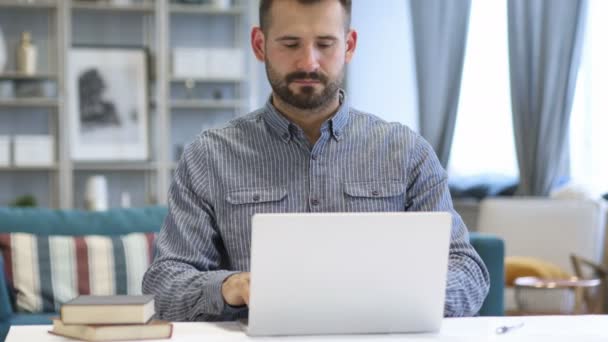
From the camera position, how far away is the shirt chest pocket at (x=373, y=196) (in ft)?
7.09

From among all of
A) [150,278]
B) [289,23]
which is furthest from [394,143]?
[150,278]

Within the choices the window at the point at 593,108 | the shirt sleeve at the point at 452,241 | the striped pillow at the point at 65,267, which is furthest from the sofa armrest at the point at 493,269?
the window at the point at 593,108

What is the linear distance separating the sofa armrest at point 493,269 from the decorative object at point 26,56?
12.4ft

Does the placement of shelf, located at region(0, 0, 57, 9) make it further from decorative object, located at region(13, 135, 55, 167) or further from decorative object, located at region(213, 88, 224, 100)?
decorative object, located at region(213, 88, 224, 100)

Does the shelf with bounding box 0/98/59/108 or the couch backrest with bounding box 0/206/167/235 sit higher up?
the shelf with bounding box 0/98/59/108

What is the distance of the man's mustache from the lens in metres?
2.04

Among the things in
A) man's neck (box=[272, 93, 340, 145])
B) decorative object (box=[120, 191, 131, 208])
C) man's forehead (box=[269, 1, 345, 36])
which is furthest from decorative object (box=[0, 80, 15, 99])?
man's forehead (box=[269, 1, 345, 36])

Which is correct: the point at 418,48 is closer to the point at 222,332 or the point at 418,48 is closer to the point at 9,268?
the point at 9,268

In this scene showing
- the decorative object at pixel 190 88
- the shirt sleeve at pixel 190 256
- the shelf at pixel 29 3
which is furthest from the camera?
the decorative object at pixel 190 88

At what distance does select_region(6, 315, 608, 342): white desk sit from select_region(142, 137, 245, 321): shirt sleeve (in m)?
0.13

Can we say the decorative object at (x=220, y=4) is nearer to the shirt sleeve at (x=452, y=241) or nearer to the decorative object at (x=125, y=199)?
the decorative object at (x=125, y=199)

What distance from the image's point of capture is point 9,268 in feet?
12.1

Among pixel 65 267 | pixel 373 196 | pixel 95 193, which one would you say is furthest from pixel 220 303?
pixel 95 193

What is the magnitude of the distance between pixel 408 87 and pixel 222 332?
5104 mm
